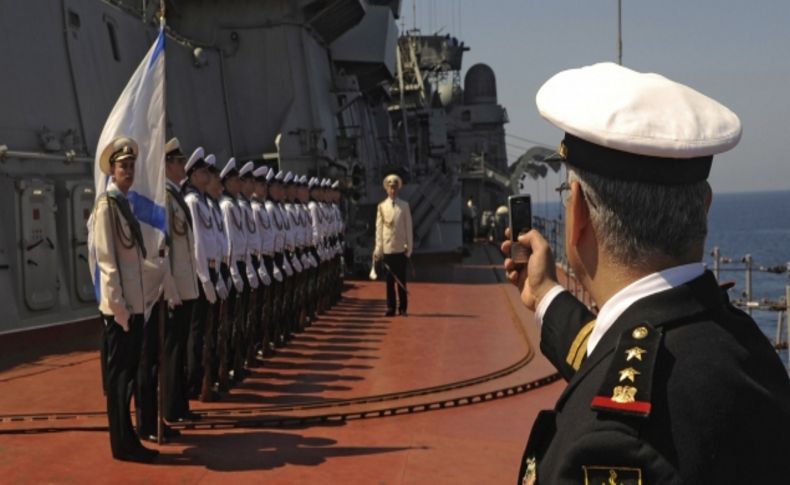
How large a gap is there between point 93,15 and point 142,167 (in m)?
6.26

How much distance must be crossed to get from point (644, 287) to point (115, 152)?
390 cm

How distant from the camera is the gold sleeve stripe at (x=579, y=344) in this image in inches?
74.0

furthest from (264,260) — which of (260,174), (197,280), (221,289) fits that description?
(197,280)

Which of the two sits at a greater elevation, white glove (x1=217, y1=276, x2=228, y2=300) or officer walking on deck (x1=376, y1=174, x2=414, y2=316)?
white glove (x1=217, y1=276, x2=228, y2=300)

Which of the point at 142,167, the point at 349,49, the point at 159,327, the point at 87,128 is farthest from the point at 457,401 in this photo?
the point at 349,49

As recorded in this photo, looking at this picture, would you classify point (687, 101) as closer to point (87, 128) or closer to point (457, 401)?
point (457, 401)

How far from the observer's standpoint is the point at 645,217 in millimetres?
1432

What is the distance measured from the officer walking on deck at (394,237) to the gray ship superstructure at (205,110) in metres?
3.17

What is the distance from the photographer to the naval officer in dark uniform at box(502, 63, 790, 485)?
1.24 metres

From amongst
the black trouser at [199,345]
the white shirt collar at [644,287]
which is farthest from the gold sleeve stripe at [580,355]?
the black trouser at [199,345]

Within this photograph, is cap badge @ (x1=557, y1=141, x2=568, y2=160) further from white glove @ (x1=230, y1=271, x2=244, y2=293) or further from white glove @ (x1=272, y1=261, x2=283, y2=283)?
white glove @ (x1=272, y1=261, x2=283, y2=283)

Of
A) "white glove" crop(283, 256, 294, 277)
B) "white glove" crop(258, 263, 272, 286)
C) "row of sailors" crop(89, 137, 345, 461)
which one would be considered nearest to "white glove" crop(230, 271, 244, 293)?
"row of sailors" crop(89, 137, 345, 461)

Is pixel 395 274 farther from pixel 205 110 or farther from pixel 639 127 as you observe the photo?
pixel 639 127

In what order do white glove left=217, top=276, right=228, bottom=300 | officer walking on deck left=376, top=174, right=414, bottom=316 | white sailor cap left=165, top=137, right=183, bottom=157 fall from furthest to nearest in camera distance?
officer walking on deck left=376, top=174, right=414, bottom=316 < white glove left=217, top=276, right=228, bottom=300 < white sailor cap left=165, top=137, right=183, bottom=157
